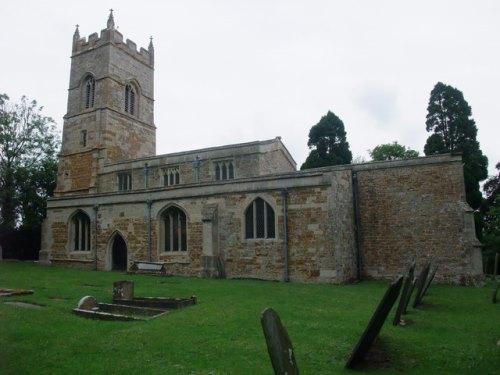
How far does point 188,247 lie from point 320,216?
22.5ft

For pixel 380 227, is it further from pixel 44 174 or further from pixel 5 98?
pixel 5 98

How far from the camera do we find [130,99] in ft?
111

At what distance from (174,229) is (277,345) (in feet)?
56.3

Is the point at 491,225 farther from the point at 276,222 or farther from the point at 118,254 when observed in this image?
the point at 118,254

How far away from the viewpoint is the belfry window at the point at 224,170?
2506 centimetres

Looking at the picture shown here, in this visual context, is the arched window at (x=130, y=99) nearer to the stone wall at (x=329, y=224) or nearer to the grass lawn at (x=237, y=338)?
the stone wall at (x=329, y=224)

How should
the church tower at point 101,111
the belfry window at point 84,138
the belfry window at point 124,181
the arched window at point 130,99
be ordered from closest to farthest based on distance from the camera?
the belfry window at point 124,181, the church tower at point 101,111, the belfry window at point 84,138, the arched window at point 130,99

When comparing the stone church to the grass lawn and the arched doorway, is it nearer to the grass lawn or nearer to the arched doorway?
the arched doorway

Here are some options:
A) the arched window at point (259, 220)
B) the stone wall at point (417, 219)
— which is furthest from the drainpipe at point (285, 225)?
the stone wall at point (417, 219)

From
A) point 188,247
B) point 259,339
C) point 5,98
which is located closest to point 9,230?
point 5,98

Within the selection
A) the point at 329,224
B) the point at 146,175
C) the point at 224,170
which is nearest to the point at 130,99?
the point at 146,175

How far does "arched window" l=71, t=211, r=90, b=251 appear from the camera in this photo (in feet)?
77.4

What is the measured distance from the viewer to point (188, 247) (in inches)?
764

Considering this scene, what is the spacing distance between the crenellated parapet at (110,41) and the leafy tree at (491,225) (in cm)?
2923
